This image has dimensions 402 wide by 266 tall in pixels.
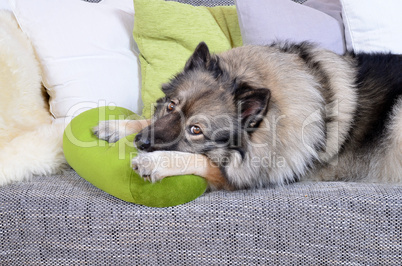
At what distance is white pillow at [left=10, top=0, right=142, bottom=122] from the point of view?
6.70 ft

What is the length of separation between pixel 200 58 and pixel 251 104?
364mm

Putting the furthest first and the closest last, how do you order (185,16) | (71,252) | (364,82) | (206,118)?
(185,16), (364,82), (206,118), (71,252)

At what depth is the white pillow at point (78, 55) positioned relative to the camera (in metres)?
2.04

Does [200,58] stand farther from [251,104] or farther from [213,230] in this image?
[213,230]

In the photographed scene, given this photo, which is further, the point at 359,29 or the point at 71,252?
the point at 359,29

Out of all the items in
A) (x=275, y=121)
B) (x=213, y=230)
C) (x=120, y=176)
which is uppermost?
(x=275, y=121)

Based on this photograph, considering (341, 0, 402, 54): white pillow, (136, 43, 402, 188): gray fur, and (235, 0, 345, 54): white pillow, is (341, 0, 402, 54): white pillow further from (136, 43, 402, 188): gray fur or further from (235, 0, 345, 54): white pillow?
(136, 43, 402, 188): gray fur

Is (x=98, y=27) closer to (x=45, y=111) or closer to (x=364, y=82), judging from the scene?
(x=45, y=111)

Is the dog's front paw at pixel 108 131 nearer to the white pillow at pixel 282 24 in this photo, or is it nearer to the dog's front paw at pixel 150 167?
the dog's front paw at pixel 150 167

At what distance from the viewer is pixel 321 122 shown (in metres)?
1.61

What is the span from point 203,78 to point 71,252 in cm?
91

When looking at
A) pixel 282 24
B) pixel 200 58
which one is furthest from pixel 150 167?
pixel 282 24

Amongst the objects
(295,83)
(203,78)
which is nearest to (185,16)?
(203,78)

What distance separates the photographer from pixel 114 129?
1738 millimetres
